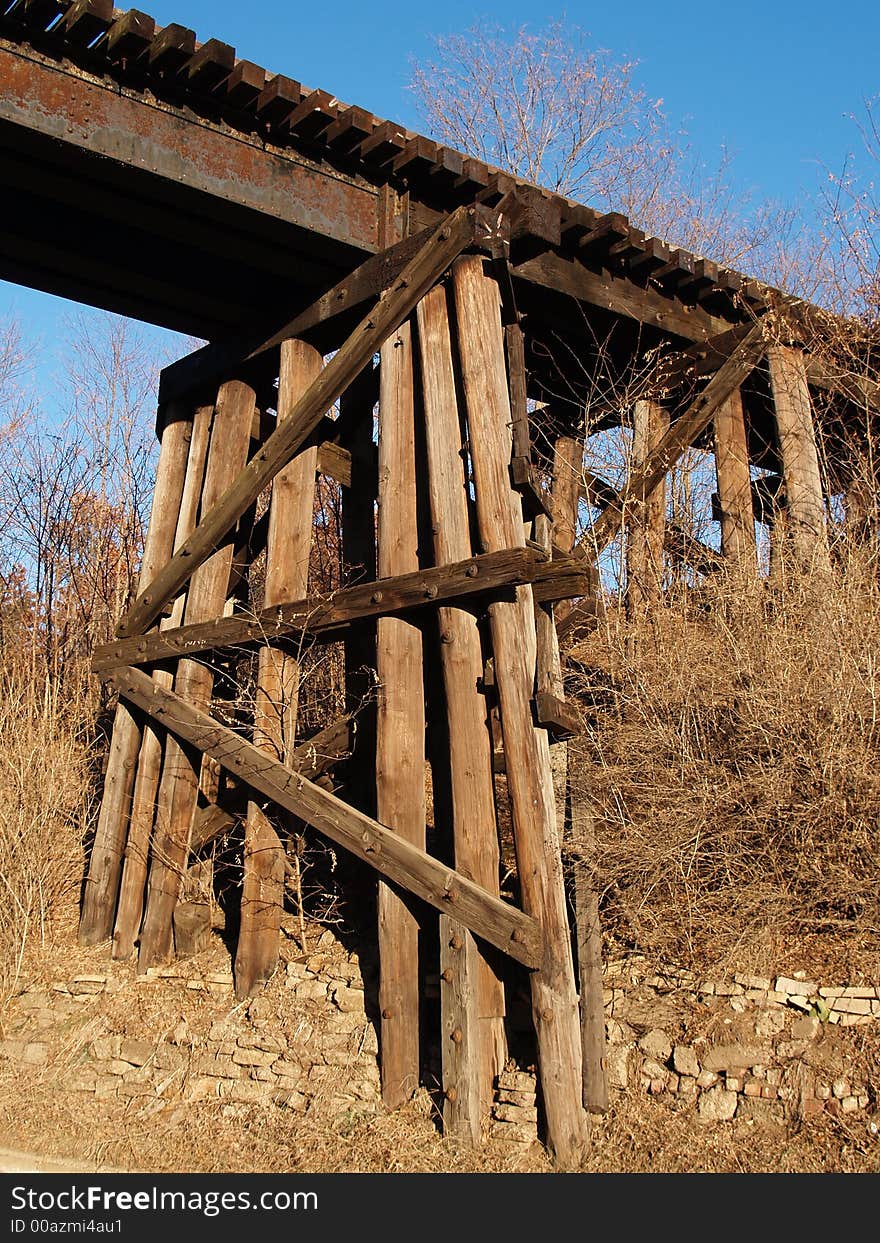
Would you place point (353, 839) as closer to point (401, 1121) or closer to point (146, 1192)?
point (401, 1121)

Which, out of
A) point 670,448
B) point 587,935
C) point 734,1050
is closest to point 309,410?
point 670,448

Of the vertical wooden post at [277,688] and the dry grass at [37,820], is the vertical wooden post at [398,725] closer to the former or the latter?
the vertical wooden post at [277,688]

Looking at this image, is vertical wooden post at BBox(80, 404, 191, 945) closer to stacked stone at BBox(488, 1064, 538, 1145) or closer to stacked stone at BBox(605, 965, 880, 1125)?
stacked stone at BBox(488, 1064, 538, 1145)

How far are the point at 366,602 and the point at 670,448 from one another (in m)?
2.84

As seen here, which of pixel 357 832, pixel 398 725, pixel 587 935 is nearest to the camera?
pixel 587 935

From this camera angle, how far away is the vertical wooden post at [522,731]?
462 centimetres

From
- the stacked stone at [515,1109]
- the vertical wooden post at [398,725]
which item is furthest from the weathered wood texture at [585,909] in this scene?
the vertical wooden post at [398,725]

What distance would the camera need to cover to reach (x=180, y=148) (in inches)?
228

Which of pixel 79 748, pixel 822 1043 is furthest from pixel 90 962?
pixel 822 1043

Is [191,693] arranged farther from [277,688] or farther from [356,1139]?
[356,1139]

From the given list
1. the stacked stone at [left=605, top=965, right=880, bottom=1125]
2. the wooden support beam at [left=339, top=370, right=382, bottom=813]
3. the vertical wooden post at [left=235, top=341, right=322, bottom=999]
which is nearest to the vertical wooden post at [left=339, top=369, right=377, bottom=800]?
the wooden support beam at [left=339, top=370, right=382, bottom=813]

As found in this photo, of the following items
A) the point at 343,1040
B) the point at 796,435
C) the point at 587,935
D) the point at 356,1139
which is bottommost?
the point at 356,1139

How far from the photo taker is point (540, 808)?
505cm

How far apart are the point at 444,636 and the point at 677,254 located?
351 cm
